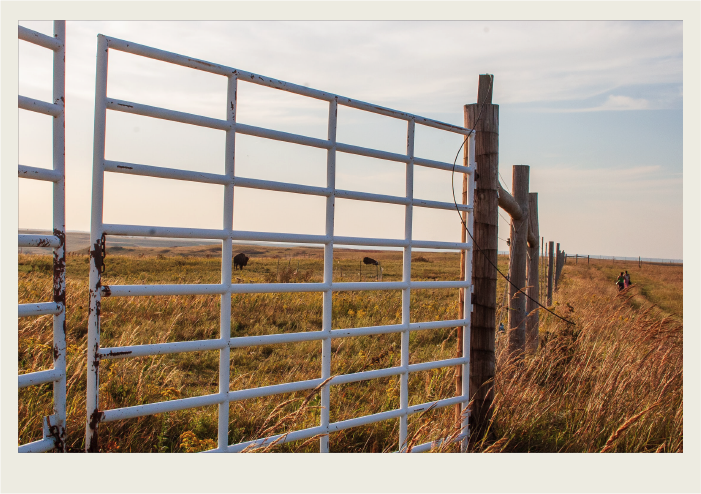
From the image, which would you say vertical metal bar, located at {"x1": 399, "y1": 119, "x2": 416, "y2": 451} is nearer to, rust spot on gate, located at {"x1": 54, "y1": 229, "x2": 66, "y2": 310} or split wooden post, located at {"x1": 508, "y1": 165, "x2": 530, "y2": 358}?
rust spot on gate, located at {"x1": 54, "y1": 229, "x2": 66, "y2": 310}

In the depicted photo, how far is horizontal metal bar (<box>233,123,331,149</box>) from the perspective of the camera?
279cm

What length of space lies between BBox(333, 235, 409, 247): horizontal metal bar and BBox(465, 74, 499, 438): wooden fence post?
2.91 ft

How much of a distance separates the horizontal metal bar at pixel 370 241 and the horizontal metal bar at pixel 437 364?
2.85 feet

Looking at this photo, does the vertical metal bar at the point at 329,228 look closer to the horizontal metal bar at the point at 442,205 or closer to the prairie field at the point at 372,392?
the prairie field at the point at 372,392

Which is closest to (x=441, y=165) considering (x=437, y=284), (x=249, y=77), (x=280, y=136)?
(x=437, y=284)

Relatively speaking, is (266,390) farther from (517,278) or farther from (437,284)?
(517,278)

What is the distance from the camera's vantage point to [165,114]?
2.52m

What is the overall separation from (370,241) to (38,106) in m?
1.95

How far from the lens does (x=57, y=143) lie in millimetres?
2277

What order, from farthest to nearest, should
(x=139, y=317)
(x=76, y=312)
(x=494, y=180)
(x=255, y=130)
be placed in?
(x=139, y=317), (x=76, y=312), (x=494, y=180), (x=255, y=130)

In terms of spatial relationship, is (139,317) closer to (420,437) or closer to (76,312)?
(76,312)

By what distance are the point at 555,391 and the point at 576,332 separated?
1.99m

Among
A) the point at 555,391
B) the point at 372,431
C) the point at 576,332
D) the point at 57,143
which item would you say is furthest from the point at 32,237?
the point at 576,332

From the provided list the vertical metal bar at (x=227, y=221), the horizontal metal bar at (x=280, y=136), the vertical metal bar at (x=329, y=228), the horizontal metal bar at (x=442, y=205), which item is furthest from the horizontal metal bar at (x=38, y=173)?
the horizontal metal bar at (x=442, y=205)
